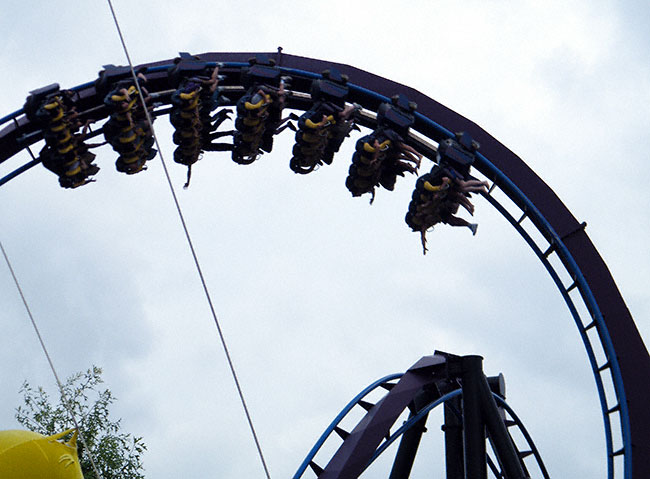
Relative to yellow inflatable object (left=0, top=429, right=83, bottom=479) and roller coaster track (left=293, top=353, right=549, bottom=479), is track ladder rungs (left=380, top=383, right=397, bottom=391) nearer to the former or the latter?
roller coaster track (left=293, top=353, right=549, bottom=479)

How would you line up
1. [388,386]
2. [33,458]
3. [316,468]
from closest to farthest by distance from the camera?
[33,458]
[316,468]
[388,386]

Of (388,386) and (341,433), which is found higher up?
(388,386)

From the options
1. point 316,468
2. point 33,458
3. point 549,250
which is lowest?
point 33,458

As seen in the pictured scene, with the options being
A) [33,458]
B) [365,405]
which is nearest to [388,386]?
[365,405]

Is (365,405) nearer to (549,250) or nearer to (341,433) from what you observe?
(341,433)

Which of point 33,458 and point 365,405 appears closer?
point 33,458

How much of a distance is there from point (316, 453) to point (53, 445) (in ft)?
11.1

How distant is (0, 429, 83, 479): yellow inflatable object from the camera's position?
618 cm

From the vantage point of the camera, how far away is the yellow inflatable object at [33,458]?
20.3 feet

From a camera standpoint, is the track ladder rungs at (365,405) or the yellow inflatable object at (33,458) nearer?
the yellow inflatable object at (33,458)

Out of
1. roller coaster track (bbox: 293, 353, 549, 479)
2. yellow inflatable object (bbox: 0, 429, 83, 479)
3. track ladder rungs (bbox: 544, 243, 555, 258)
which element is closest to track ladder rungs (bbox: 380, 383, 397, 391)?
roller coaster track (bbox: 293, 353, 549, 479)

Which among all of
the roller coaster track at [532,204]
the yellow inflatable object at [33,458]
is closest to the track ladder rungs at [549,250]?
the roller coaster track at [532,204]

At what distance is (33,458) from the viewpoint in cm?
626

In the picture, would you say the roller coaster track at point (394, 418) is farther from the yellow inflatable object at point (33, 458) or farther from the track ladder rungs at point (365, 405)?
the yellow inflatable object at point (33, 458)
